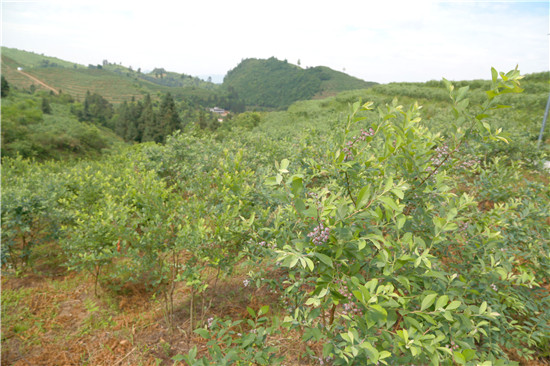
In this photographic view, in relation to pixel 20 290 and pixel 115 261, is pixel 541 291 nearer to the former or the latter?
pixel 115 261

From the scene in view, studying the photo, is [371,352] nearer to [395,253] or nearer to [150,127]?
[395,253]

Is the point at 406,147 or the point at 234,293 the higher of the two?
the point at 406,147

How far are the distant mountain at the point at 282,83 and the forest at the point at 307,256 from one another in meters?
106

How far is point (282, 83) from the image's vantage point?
479 feet

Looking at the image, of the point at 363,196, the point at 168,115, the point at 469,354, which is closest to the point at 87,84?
the point at 168,115

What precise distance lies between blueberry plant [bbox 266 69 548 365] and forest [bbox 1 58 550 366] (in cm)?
2

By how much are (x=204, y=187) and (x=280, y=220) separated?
231cm

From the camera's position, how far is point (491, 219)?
2191 mm

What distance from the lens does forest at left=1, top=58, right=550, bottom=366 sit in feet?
5.33

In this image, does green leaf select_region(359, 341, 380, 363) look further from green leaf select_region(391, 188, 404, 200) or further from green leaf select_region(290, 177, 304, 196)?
green leaf select_region(290, 177, 304, 196)

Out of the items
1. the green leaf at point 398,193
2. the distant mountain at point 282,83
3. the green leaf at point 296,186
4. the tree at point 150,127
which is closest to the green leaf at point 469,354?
the green leaf at point 398,193

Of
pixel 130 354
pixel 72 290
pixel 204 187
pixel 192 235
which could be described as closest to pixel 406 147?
pixel 192 235

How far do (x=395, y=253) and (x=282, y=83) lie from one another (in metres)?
154

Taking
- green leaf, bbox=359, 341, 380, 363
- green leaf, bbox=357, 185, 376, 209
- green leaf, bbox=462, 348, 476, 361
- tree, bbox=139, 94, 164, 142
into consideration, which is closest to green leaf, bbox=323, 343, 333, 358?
green leaf, bbox=359, 341, 380, 363
